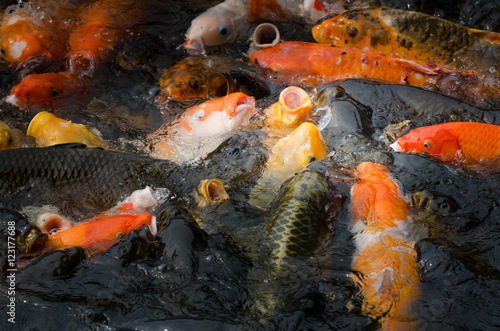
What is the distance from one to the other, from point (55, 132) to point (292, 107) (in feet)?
7.01

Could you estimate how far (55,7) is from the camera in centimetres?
580

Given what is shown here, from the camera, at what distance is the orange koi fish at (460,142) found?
3607mm

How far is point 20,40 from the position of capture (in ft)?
16.9

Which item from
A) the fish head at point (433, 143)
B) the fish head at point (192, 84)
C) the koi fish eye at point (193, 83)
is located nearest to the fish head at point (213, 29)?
the fish head at point (192, 84)

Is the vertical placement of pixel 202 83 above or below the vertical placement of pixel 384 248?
above

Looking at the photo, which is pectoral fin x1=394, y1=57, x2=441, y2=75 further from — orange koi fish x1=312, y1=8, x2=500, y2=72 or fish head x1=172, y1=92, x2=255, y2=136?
fish head x1=172, y1=92, x2=255, y2=136

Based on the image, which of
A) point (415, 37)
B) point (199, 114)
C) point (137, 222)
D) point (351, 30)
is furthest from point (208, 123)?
point (415, 37)

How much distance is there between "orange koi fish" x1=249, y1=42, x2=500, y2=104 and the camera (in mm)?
4637

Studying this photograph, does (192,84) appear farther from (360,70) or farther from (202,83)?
(360,70)

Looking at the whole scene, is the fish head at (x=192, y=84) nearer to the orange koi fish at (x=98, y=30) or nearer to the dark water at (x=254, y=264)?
the dark water at (x=254, y=264)

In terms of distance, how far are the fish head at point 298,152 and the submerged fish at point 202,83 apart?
103 cm

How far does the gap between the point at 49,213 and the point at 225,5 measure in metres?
3.50

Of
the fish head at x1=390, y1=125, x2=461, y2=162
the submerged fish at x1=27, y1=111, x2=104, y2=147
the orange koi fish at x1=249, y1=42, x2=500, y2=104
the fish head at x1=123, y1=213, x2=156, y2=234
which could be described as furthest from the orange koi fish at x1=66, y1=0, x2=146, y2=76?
the fish head at x1=390, y1=125, x2=461, y2=162

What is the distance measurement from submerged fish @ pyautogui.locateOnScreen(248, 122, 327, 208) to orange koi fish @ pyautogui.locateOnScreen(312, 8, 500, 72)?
6.19ft
